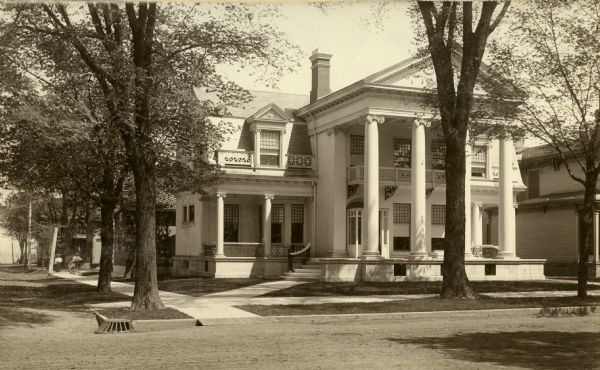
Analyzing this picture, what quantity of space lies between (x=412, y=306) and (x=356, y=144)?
17113mm

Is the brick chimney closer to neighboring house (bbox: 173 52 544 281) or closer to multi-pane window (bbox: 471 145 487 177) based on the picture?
neighboring house (bbox: 173 52 544 281)

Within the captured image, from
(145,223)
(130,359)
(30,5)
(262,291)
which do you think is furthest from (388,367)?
(262,291)

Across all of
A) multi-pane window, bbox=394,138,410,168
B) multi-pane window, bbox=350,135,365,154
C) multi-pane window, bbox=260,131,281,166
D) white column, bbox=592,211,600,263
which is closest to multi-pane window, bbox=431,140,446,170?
multi-pane window, bbox=394,138,410,168

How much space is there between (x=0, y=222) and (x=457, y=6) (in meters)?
57.7

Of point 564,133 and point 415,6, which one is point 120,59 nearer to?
point 415,6

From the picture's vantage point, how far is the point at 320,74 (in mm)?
36375

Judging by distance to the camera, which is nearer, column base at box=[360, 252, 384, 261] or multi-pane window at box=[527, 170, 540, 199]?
column base at box=[360, 252, 384, 261]

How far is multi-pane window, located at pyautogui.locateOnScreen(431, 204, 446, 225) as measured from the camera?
3516cm

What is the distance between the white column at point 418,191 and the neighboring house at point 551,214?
8.17 meters

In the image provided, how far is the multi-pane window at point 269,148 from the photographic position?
34250 millimetres

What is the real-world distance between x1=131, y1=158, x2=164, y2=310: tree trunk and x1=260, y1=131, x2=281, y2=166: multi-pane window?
17.5 meters

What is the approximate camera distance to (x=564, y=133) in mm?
21953

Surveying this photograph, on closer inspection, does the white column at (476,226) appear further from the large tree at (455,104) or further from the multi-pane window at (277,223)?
the large tree at (455,104)

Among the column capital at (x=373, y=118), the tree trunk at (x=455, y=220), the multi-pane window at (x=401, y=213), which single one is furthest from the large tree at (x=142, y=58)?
the multi-pane window at (x=401, y=213)
